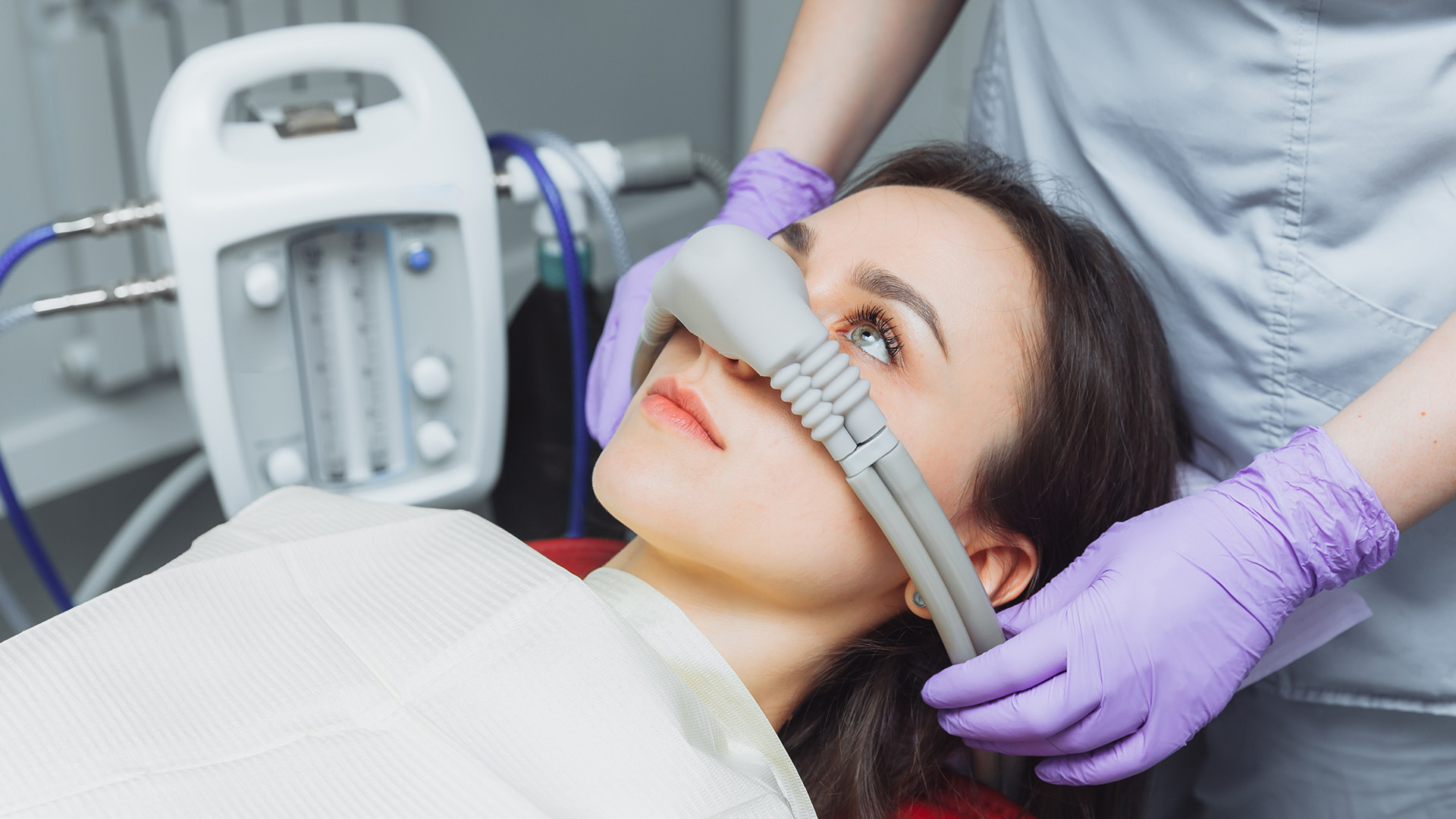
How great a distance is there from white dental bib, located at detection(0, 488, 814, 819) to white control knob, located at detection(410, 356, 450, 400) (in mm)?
392

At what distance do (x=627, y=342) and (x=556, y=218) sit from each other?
19cm

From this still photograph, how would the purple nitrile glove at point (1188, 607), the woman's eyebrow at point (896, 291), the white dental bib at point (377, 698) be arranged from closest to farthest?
the white dental bib at point (377, 698), the purple nitrile glove at point (1188, 607), the woman's eyebrow at point (896, 291)

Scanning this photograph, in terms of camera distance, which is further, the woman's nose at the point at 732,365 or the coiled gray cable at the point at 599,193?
the coiled gray cable at the point at 599,193

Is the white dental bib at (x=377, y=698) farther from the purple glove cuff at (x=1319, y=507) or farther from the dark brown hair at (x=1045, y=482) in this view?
the purple glove cuff at (x=1319, y=507)

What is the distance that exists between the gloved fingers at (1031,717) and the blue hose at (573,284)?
0.59 m

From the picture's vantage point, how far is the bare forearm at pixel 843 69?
129cm

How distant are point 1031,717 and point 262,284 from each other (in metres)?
0.87

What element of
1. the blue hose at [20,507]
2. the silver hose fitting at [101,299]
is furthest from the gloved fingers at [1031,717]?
the blue hose at [20,507]

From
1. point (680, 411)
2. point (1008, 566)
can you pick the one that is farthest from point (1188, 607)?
point (680, 411)

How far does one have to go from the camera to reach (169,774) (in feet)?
2.45

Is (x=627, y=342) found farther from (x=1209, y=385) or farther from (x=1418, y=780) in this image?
(x=1418, y=780)

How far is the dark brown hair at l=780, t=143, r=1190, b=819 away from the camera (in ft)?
3.31

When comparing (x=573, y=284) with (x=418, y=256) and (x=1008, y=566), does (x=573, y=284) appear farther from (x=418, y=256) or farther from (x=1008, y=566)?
(x=1008, y=566)

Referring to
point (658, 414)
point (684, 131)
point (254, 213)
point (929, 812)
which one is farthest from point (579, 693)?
point (684, 131)
